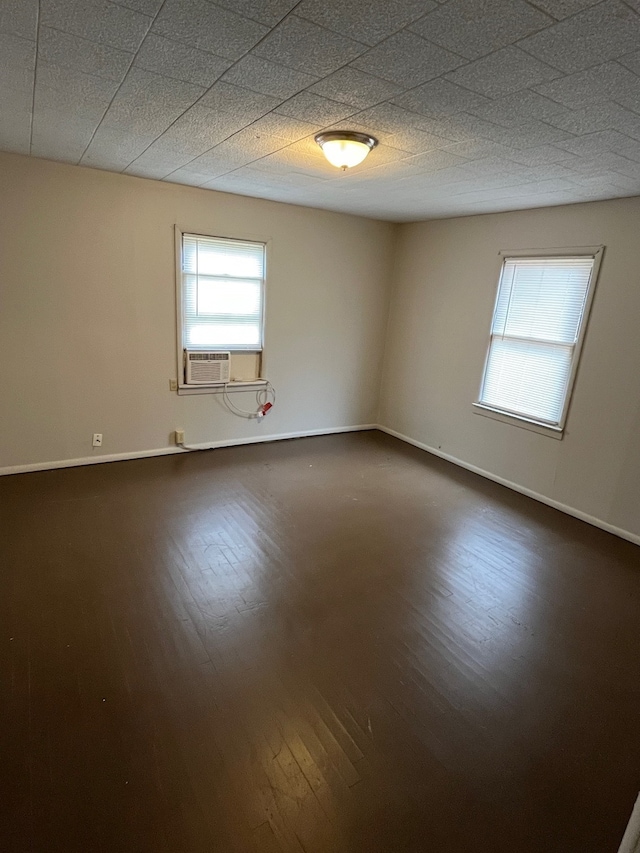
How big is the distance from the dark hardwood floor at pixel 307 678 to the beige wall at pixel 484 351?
516mm

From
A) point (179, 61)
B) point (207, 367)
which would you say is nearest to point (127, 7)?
point (179, 61)

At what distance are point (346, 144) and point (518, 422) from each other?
→ 2914 mm

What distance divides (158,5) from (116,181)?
2775mm

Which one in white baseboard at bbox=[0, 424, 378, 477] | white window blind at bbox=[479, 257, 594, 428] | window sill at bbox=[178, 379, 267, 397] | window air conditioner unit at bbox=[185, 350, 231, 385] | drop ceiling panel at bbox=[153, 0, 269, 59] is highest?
drop ceiling panel at bbox=[153, 0, 269, 59]

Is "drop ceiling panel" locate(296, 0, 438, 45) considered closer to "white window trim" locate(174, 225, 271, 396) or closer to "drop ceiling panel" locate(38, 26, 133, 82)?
"drop ceiling panel" locate(38, 26, 133, 82)

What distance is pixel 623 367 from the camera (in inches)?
137

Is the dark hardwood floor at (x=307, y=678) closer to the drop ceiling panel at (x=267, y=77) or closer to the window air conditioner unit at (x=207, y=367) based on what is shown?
the window air conditioner unit at (x=207, y=367)

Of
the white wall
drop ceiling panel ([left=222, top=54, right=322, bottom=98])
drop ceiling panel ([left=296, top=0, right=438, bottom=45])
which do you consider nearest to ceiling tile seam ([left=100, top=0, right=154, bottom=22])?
drop ceiling panel ([left=222, top=54, right=322, bottom=98])

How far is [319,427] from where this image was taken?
18.4 feet

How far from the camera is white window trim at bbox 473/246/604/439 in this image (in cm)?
362

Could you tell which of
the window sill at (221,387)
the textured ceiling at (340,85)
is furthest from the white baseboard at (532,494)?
the textured ceiling at (340,85)

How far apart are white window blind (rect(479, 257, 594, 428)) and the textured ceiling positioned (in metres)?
0.77

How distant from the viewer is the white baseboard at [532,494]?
→ 358 centimetres

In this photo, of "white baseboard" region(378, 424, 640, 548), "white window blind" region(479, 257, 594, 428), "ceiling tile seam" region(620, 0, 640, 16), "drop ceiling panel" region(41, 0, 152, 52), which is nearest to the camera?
"ceiling tile seam" region(620, 0, 640, 16)
